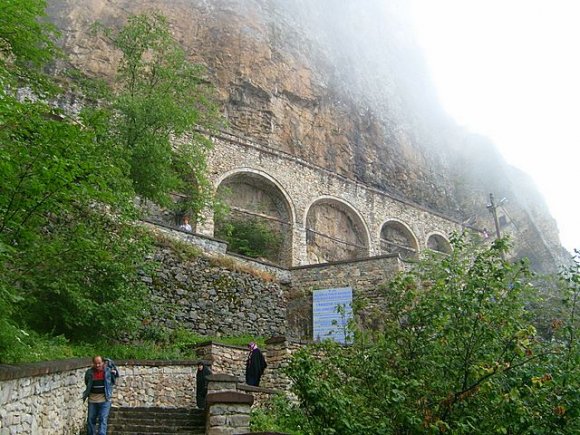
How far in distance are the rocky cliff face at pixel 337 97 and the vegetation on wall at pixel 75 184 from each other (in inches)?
297

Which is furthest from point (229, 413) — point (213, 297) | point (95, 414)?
point (213, 297)

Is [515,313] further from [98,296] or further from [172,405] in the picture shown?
[98,296]

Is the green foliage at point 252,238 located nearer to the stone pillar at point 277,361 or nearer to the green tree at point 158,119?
the green tree at point 158,119

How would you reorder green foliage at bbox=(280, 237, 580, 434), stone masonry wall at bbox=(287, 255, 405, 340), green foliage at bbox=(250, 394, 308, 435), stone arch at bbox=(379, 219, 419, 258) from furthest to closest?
1. stone arch at bbox=(379, 219, 419, 258)
2. stone masonry wall at bbox=(287, 255, 405, 340)
3. green foliage at bbox=(250, 394, 308, 435)
4. green foliage at bbox=(280, 237, 580, 434)

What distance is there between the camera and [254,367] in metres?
10.8

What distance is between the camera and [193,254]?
48.0 feet

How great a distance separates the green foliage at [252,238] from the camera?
2050 centimetres

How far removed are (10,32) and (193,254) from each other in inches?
314

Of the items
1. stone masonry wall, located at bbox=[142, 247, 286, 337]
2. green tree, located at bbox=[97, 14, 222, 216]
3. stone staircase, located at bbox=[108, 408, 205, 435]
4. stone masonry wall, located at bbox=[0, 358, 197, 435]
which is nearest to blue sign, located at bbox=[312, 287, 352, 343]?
stone masonry wall, located at bbox=[142, 247, 286, 337]

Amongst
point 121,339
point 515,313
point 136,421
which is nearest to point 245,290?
point 121,339

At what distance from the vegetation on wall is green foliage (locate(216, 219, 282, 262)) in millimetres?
3559

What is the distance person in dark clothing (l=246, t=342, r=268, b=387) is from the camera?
10711 mm

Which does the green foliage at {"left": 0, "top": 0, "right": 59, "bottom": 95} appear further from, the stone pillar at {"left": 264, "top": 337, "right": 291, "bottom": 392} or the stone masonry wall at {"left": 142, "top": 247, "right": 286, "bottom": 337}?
the stone pillar at {"left": 264, "top": 337, "right": 291, "bottom": 392}

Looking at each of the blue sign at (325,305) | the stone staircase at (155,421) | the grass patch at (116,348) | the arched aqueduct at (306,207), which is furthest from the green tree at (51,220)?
the arched aqueduct at (306,207)
